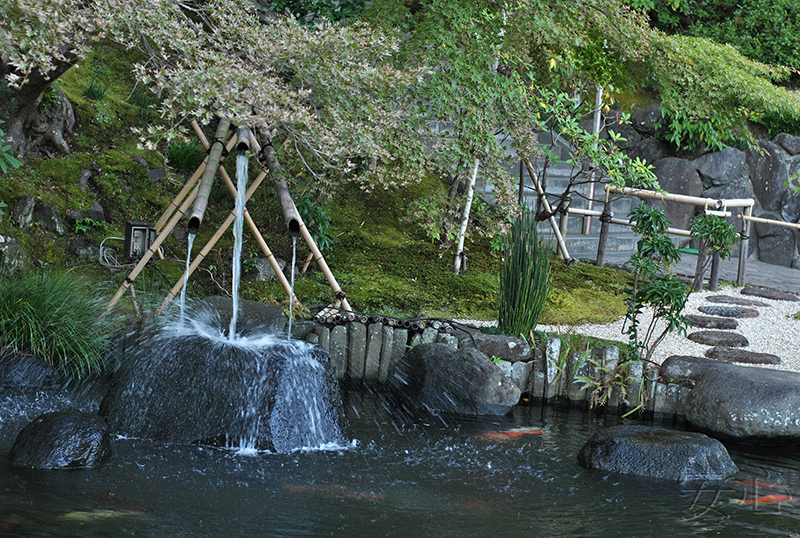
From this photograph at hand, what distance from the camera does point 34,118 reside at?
21.5 ft

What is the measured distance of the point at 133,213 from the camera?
22.0ft

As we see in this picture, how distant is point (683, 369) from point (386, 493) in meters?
2.36

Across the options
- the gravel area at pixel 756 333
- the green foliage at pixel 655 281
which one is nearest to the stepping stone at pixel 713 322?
the gravel area at pixel 756 333

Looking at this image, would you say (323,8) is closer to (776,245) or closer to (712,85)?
(712,85)

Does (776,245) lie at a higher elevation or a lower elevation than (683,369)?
higher

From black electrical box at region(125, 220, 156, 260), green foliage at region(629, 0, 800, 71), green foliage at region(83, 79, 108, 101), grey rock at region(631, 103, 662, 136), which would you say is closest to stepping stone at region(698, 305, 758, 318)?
black electrical box at region(125, 220, 156, 260)

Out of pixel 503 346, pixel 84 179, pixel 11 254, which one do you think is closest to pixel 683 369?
pixel 503 346

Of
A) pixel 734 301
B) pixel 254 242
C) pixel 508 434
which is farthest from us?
pixel 734 301

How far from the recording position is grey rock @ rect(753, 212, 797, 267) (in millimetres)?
10891

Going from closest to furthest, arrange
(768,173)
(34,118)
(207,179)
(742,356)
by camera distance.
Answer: (207,179)
(742,356)
(34,118)
(768,173)

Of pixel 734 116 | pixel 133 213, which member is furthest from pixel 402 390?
pixel 734 116

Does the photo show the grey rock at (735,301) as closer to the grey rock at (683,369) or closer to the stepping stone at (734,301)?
the stepping stone at (734,301)

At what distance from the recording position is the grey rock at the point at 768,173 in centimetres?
1131

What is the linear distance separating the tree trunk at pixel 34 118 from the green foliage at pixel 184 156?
97cm
